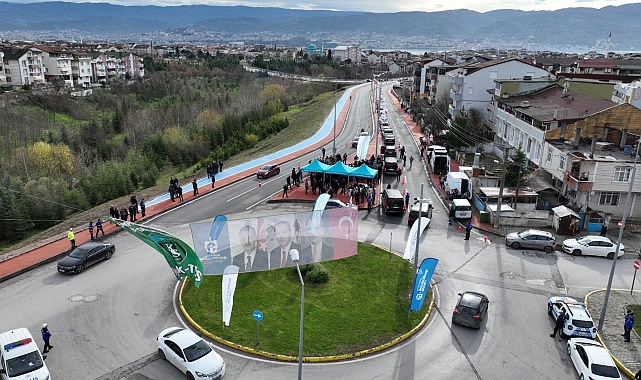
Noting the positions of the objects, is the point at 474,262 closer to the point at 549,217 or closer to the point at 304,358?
the point at 549,217

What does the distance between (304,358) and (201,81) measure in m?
102

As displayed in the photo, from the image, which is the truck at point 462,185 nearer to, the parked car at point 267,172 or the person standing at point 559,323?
the parked car at point 267,172

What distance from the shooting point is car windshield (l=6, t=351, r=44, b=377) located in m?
14.1

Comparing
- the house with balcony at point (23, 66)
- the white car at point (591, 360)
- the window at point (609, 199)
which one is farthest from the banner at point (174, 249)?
the house with balcony at point (23, 66)

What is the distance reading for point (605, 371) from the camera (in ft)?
48.1

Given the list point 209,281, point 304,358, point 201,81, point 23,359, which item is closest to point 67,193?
point 209,281

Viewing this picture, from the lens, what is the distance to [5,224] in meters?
31.4

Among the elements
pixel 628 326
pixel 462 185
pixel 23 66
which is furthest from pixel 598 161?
pixel 23 66

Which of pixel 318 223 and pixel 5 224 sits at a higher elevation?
pixel 318 223

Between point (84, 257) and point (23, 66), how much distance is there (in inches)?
3472

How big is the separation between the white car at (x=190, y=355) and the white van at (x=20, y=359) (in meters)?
3.49

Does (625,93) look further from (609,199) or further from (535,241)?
(535,241)

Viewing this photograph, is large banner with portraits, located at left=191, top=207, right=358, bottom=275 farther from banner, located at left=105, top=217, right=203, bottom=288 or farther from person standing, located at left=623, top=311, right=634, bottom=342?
person standing, located at left=623, top=311, right=634, bottom=342

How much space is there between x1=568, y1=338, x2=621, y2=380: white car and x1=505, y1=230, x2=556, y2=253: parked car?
32.0 feet
